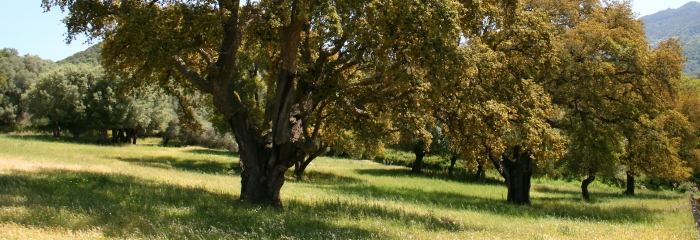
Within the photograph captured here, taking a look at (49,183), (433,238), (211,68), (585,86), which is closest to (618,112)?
(585,86)

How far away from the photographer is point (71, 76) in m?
47.8

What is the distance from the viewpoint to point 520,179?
2317 centimetres

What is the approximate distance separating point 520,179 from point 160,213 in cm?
1778

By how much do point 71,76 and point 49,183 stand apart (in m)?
39.4

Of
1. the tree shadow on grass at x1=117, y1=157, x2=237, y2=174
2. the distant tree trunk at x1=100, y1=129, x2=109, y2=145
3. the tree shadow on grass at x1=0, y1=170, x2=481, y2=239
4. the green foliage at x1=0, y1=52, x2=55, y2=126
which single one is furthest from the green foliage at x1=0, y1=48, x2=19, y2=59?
the tree shadow on grass at x1=0, y1=170, x2=481, y2=239

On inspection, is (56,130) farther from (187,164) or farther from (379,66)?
(379,66)

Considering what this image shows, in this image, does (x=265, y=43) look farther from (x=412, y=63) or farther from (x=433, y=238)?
(x=433, y=238)

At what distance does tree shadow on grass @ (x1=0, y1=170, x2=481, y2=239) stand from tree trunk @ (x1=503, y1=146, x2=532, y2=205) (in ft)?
36.6

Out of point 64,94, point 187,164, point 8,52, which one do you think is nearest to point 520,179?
point 187,164

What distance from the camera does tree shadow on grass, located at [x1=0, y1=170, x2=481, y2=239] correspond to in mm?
8461

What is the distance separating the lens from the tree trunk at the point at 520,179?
75.1 feet

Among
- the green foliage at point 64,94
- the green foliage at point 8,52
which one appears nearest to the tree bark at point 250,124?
the green foliage at point 64,94

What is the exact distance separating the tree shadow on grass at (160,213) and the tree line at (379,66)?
6.00 ft

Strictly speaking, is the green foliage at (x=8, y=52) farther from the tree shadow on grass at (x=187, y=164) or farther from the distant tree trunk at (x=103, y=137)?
the tree shadow on grass at (x=187, y=164)
